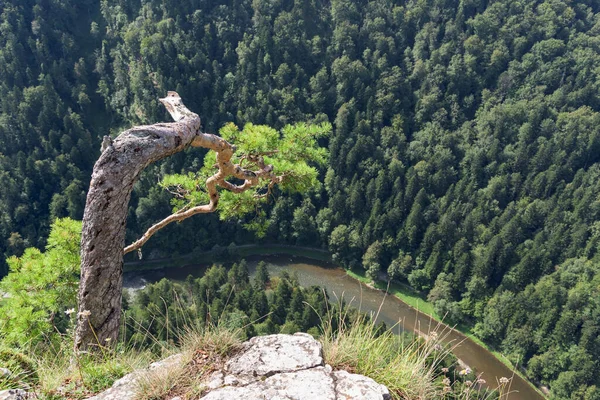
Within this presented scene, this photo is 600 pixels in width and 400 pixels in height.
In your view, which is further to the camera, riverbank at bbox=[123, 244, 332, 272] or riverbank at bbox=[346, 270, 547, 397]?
riverbank at bbox=[123, 244, 332, 272]

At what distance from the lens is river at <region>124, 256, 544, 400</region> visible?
3803 cm

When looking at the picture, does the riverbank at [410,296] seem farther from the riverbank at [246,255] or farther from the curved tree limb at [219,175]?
the curved tree limb at [219,175]

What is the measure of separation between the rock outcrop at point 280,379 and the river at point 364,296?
33368 millimetres

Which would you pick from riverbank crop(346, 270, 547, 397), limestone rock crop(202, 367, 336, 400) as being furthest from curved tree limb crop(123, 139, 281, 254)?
riverbank crop(346, 270, 547, 397)

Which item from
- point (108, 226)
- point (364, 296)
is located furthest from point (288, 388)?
point (364, 296)

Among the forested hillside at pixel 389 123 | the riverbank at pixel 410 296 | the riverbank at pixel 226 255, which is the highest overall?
the forested hillside at pixel 389 123

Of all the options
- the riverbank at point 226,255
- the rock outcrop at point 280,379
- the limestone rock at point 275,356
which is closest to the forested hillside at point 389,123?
the riverbank at point 226,255

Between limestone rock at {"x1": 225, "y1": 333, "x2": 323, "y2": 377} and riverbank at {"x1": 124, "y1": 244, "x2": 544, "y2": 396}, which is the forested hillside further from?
limestone rock at {"x1": 225, "y1": 333, "x2": 323, "y2": 377}

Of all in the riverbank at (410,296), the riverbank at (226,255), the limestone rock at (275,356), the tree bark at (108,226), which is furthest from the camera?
the riverbank at (226,255)

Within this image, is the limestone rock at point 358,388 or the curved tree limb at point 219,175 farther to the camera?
the curved tree limb at point 219,175

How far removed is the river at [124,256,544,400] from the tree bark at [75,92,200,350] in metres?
34.1

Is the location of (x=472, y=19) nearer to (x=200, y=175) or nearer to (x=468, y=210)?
(x=468, y=210)

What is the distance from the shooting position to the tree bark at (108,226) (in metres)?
4.54

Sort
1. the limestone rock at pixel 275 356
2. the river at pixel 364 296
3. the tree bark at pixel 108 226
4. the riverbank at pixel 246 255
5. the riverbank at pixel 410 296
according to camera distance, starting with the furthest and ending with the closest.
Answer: the riverbank at pixel 246 255, the riverbank at pixel 410 296, the river at pixel 364 296, the limestone rock at pixel 275 356, the tree bark at pixel 108 226
